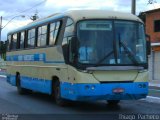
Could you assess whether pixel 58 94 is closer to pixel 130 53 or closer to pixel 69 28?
pixel 69 28

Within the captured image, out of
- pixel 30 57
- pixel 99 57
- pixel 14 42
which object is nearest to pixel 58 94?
pixel 99 57

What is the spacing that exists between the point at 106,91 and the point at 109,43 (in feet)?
4.92

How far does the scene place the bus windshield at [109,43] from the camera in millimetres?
14094

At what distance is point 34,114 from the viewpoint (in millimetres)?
13594

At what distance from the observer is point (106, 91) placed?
13898 mm

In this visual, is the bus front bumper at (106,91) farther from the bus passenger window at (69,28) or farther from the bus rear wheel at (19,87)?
the bus rear wheel at (19,87)

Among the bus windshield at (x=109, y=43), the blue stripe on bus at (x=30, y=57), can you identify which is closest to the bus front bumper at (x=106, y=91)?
the bus windshield at (x=109, y=43)

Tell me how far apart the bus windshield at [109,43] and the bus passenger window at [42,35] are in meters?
3.34

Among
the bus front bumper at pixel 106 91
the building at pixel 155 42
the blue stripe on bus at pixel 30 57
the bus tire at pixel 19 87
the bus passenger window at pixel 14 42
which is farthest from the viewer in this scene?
the building at pixel 155 42

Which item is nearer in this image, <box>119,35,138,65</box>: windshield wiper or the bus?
the bus

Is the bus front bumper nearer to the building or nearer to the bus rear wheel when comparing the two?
the bus rear wheel

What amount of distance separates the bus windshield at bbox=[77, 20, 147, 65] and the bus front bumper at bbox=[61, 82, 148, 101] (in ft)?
2.25

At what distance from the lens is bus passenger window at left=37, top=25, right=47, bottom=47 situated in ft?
57.4

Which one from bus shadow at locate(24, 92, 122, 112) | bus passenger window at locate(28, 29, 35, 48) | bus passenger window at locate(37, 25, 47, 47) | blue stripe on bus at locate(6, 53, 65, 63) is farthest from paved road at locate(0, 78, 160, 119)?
bus passenger window at locate(28, 29, 35, 48)
